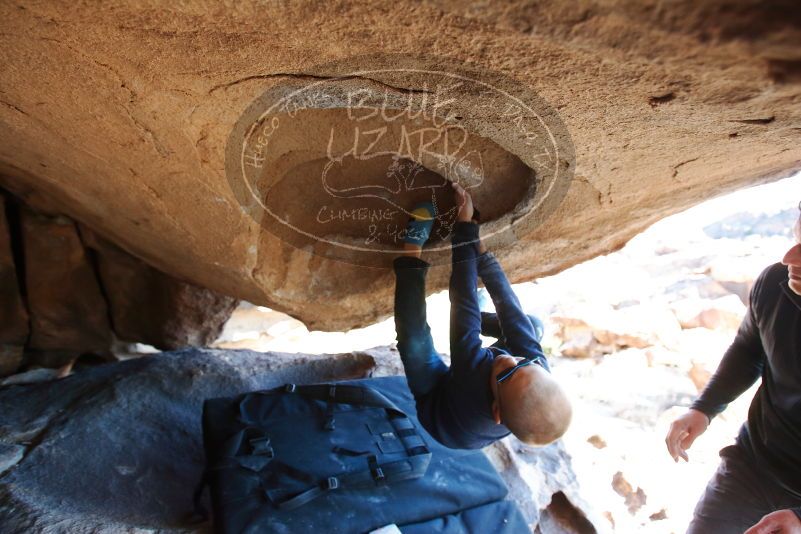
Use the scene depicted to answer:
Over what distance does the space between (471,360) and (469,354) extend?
3 cm


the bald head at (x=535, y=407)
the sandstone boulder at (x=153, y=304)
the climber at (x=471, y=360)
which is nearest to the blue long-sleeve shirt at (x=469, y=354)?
the climber at (x=471, y=360)

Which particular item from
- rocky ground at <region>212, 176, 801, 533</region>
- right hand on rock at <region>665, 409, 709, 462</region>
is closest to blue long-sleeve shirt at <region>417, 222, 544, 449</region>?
right hand on rock at <region>665, 409, 709, 462</region>

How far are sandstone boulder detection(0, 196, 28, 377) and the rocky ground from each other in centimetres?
259

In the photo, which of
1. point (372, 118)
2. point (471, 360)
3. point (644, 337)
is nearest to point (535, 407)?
point (471, 360)

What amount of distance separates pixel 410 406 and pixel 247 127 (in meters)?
1.38

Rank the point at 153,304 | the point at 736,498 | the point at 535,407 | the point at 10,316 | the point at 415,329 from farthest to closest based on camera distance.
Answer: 1. the point at 153,304
2. the point at 10,316
3. the point at 415,329
4. the point at 736,498
5. the point at 535,407

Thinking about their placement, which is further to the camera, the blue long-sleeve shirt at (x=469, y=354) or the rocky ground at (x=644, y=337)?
the rocky ground at (x=644, y=337)

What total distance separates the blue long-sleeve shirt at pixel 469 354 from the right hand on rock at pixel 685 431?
0.57 metres

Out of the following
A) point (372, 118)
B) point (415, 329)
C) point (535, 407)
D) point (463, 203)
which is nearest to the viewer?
point (535, 407)

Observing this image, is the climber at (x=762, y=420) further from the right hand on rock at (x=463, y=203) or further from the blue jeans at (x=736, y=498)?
the right hand on rock at (x=463, y=203)

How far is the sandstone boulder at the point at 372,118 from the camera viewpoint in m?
0.68

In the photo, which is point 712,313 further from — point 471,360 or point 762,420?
point 471,360

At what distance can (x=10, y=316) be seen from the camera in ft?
8.30

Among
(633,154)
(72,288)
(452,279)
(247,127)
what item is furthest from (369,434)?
(72,288)
